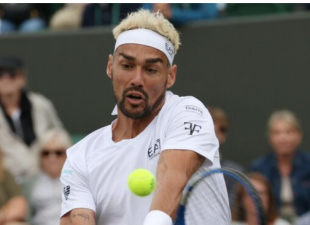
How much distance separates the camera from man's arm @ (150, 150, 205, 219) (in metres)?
3.84

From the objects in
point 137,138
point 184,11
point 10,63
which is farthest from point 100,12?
point 137,138

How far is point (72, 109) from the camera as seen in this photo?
963 centimetres

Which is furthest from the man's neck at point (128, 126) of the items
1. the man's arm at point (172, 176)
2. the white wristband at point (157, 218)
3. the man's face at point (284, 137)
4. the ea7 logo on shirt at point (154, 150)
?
the man's face at point (284, 137)

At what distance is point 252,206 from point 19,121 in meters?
3.69

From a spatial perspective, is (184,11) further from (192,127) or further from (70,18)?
(192,127)

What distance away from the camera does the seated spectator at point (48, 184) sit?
7.68 m

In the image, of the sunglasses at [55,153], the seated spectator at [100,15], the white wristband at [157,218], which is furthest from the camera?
the seated spectator at [100,15]

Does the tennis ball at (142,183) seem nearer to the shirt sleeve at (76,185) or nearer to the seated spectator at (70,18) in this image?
the shirt sleeve at (76,185)

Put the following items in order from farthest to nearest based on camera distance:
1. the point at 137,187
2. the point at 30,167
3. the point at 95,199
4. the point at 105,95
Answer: the point at 105,95 < the point at 30,167 < the point at 95,199 < the point at 137,187

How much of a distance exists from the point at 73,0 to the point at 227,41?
1836 millimetres

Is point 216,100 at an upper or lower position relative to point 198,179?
lower

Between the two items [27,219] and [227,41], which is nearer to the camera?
[27,219]

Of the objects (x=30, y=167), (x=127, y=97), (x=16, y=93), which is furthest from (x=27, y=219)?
(x=127, y=97)

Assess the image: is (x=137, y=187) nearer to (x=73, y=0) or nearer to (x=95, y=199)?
(x=95, y=199)
